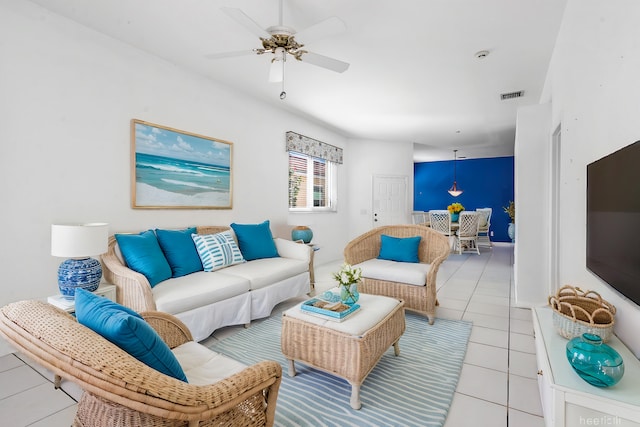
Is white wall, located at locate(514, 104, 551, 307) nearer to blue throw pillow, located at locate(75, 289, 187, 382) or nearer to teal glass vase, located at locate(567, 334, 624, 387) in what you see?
teal glass vase, located at locate(567, 334, 624, 387)

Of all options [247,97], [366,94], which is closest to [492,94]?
[366,94]

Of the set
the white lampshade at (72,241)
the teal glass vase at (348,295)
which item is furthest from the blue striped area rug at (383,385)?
the white lampshade at (72,241)

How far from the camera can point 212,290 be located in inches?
96.8

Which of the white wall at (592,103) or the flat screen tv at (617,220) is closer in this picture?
the flat screen tv at (617,220)

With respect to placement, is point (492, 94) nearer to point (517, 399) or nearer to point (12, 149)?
point (517, 399)

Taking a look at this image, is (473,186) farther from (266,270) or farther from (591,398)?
(591,398)

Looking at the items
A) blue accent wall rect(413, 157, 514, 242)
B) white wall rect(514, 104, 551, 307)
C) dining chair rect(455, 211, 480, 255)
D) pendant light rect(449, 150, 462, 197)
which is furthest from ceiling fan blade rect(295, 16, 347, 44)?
blue accent wall rect(413, 157, 514, 242)

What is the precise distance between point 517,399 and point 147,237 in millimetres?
2945

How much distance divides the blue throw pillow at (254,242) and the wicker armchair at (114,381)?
236cm

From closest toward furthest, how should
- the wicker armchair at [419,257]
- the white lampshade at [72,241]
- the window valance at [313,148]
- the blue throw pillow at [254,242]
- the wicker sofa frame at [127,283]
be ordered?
the white lampshade at [72,241] < the wicker sofa frame at [127,283] < the wicker armchair at [419,257] < the blue throw pillow at [254,242] < the window valance at [313,148]

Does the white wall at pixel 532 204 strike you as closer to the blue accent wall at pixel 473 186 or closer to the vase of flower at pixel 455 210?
the vase of flower at pixel 455 210

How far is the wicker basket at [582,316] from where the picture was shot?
1328 mm

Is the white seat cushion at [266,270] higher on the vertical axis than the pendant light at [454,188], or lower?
lower

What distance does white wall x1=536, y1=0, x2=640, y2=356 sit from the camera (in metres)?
1.22
